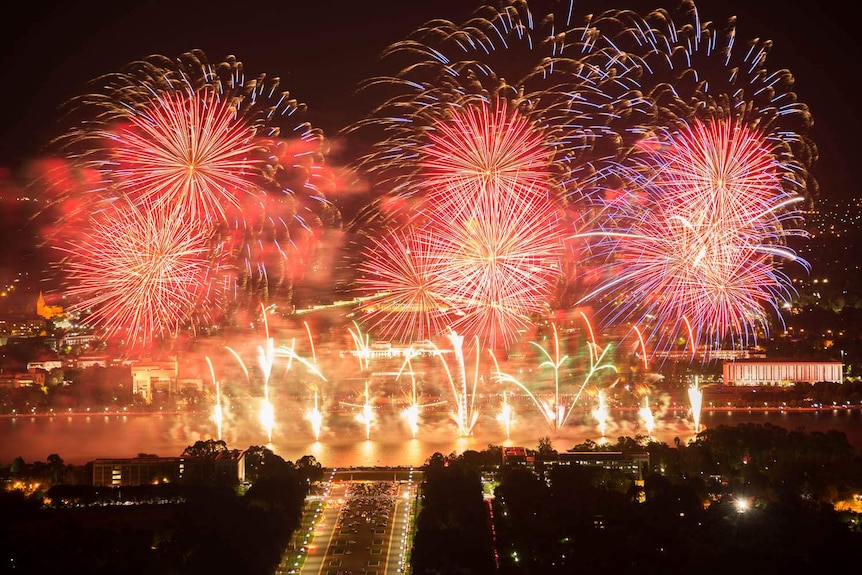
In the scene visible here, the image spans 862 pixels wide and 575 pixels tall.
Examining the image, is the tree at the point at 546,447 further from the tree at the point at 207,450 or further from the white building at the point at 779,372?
the white building at the point at 779,372

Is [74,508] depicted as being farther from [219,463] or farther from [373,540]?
[373,540]

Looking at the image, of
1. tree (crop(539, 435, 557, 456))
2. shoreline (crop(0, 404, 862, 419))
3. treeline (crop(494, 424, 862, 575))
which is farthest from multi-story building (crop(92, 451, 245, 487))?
shoreline (crop(0, 404, 862, 419))

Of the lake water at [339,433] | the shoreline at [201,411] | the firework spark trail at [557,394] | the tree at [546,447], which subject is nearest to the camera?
the tree at [546,447]

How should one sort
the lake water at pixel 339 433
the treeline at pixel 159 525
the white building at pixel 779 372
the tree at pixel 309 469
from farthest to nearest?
the white building at pixel 779 372
the lake water at pixel 339 433
the tree at pixel 309 469
the treeline at pixel 159 525

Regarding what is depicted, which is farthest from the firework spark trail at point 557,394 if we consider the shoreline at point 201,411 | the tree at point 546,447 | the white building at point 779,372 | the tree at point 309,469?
the tree at point 309,469

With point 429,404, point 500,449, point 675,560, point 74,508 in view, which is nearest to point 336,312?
point 429,404

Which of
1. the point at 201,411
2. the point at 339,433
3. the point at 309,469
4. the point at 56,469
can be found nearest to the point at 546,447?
the point at 309,469
